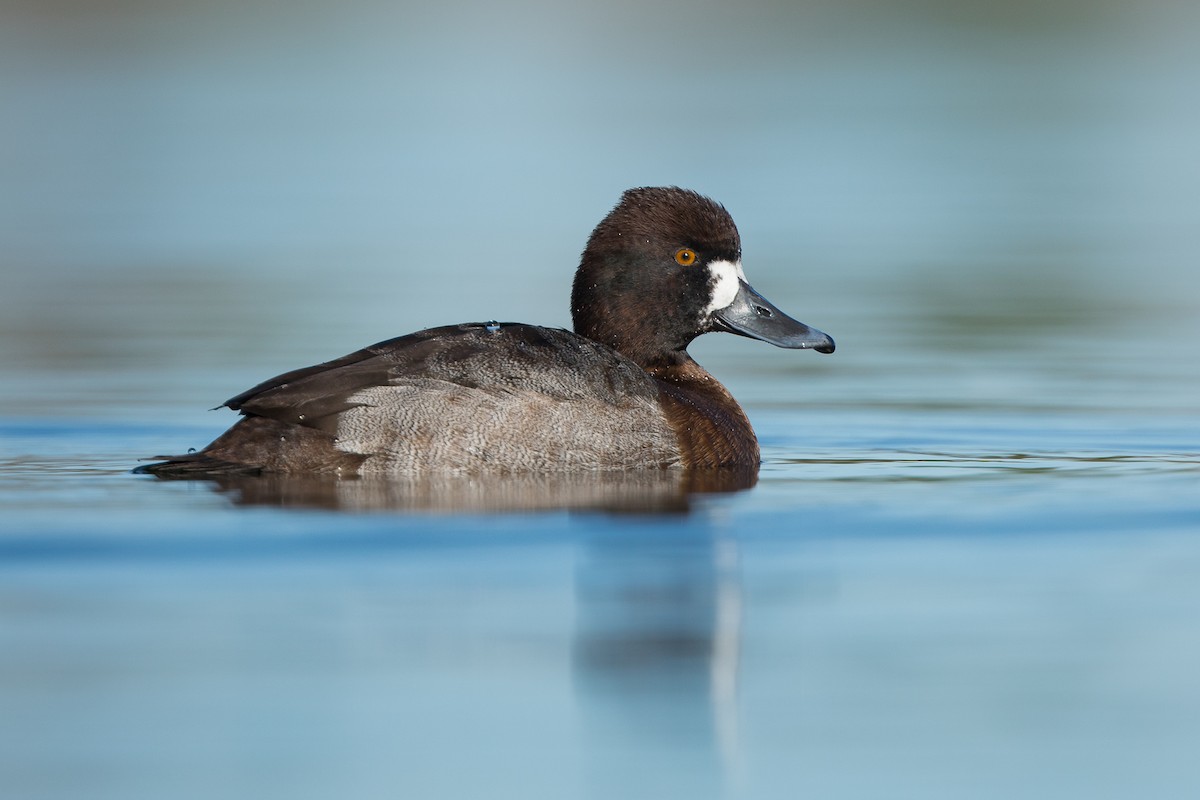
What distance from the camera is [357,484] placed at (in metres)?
7.59

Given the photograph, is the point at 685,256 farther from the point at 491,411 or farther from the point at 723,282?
the point at 491,411

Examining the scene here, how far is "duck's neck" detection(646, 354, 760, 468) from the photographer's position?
8164mm

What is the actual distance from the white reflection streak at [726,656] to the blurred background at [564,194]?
4.00 meters

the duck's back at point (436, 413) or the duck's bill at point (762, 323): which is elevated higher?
the duck's bill at point (762, 323)

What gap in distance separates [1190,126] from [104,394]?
738 inches

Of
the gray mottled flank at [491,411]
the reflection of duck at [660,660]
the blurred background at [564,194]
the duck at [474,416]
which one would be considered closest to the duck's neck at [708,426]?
the duck at [474,416]

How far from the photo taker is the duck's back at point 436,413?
25.0 feet

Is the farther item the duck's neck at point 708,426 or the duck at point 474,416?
the duck's neck at point 708,426

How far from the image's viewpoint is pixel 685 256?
8.80 m

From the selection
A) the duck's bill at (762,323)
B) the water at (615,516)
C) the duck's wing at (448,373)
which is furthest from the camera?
the duck's bill at (762,323)

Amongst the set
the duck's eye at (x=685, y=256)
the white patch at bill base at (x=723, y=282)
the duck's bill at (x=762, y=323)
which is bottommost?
the duck's bill at (x=762, y=323)

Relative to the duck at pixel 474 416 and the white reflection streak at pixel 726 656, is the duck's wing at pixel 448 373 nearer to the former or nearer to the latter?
the duck at pixel 474 416

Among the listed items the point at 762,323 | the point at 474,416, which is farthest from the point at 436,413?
the point at 762,323

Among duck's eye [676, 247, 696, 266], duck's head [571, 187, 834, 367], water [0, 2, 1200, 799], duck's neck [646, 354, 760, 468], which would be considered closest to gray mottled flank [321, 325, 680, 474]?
water [0, 2, 1200, 799]
